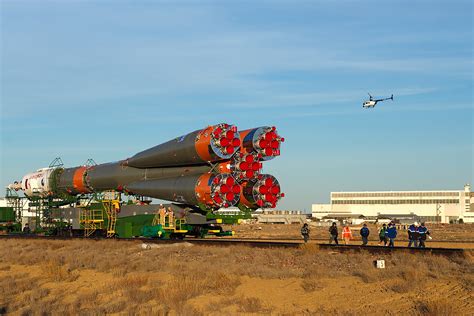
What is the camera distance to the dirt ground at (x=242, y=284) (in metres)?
16.1

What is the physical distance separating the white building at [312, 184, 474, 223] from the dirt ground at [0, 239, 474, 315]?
126 m

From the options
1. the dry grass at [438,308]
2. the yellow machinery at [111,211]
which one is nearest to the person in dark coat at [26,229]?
the yellow machinery at [111,211]

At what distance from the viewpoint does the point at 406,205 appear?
149 m

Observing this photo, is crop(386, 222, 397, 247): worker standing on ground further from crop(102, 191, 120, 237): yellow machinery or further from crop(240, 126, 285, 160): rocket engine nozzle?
crop(102, 191, 120, 237): yellow machinery

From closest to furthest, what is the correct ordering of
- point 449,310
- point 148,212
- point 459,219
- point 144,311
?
point 449,310
point 144,311
point 148,212
point 459,219

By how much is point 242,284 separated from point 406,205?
13610 centimetres

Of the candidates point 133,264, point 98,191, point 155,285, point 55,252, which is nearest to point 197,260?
point 133,264

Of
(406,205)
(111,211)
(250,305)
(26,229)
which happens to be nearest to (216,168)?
(111,211)

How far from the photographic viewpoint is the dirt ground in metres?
16.1

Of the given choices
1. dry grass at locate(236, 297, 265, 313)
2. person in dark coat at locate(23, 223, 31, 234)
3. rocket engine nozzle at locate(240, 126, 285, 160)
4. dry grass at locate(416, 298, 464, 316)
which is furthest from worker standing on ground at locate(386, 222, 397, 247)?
person in dark coat at locate(23, 223, 31, 234)

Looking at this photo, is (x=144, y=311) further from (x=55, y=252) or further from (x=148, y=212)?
(x=148, y=212)

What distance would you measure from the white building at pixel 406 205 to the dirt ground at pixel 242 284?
126m

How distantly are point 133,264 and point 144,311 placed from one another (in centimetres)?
767

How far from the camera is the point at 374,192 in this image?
15462 cm
